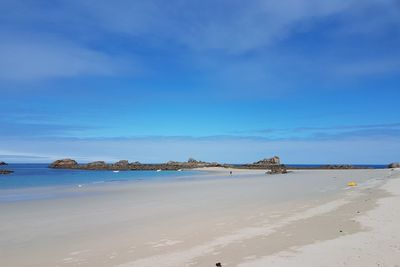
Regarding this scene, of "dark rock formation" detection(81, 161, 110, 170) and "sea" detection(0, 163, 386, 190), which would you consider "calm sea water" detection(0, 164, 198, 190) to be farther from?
"dark rock formation" detection(81, 161, 110, 170)

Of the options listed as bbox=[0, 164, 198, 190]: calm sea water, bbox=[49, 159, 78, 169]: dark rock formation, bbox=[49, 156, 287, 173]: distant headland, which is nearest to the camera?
bbox=[0, 164, 198, 190]: calm sea water

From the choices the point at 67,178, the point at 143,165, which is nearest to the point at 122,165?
the point at 143,165

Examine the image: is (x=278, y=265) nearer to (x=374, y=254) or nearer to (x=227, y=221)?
(x=374, y=254)

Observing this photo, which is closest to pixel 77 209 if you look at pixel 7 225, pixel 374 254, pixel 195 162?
pixel 7 225

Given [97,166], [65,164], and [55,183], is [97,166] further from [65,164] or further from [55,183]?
[55,183]

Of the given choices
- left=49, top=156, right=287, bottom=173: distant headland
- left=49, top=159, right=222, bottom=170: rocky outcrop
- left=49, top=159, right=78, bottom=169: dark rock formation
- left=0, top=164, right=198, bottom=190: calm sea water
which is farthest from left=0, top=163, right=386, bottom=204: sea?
left=49, top=159, right=78, bottom=169: dark rock formation

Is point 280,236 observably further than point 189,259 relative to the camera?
Yes

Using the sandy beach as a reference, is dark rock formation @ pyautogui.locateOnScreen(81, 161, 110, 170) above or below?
above

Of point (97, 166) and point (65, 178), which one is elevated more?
point (97, 166)

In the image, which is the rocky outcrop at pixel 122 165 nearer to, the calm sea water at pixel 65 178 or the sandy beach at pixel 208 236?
the calm sea water at pixel 65 178

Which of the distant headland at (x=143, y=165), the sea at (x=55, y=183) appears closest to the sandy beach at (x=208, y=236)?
the sea at (x=55, y=183)

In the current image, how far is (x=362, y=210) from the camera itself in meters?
15.0

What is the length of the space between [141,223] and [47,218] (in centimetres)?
444

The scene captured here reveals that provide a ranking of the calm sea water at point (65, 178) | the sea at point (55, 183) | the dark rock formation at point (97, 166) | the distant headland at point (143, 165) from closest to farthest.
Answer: the sea at point (55, 183), the calm sea water at point (65, 178), the distant headland at point (143, 165), the dark rock formation at point (97, 166)
